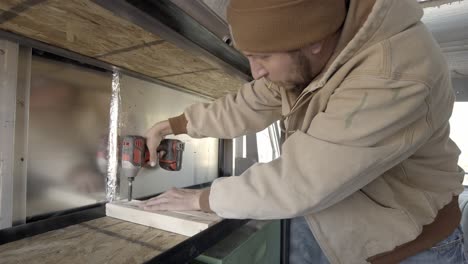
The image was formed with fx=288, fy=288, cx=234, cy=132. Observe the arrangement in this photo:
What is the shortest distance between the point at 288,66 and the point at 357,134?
0.24 meters

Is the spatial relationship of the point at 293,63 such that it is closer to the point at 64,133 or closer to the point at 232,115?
the point at 232,115

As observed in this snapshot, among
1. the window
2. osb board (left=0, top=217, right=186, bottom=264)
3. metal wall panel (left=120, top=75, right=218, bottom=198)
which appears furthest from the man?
the window

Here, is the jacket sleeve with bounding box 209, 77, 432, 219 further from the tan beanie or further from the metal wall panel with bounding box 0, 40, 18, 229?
the metal wall panel with bounding box 0, 40, 18, 229

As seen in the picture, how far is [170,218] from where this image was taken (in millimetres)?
883

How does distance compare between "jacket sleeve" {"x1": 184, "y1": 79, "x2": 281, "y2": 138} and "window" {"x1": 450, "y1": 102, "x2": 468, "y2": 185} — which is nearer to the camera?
"jacket sleeve" {"x1": 184, "y1": 79, "x2": 281, "y2": 138}

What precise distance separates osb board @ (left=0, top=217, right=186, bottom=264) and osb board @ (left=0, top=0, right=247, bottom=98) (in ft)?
1.93

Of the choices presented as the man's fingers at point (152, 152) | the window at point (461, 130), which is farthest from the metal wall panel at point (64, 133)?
the window at point (461, 130)

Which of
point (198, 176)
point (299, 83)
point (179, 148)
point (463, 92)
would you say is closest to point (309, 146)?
point (299, 83)

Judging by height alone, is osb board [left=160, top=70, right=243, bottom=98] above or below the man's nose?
above

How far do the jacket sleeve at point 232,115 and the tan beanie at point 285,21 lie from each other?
16.6 inches

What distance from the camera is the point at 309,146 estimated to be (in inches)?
23.3

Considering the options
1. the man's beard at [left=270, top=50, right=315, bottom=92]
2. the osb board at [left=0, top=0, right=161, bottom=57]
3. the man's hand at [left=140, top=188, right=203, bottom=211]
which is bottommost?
the man's hand at [left=140, top=188, right=203, bottom=211]

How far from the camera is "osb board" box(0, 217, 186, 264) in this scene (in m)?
0.68

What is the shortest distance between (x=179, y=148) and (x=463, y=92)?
101 inches
